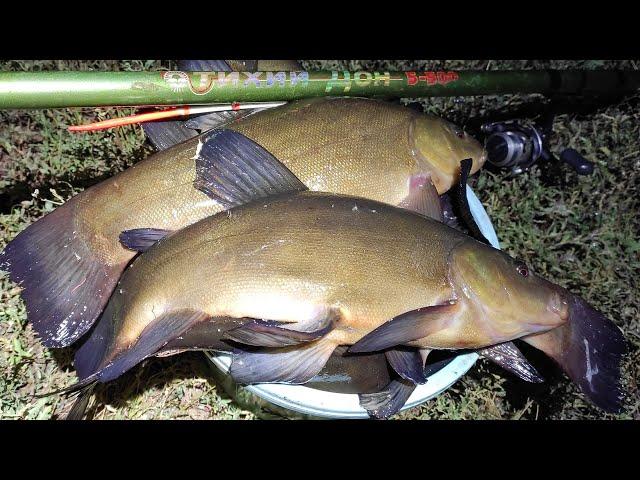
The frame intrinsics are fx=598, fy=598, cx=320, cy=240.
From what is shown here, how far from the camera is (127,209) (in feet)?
7.78

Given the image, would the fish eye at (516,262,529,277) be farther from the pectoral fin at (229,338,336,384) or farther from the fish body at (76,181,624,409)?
the pectoral fin at (229,338,336,384)

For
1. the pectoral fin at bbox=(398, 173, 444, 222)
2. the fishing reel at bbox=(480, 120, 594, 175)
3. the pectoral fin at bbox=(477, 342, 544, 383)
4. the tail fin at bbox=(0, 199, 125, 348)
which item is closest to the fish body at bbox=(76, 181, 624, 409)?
the pectoral fin at bbox=(477, 342, 544, 383)

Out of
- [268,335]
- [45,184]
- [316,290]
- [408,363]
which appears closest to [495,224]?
[408,363]

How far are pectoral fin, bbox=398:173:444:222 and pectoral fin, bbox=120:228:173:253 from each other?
3.46 ft

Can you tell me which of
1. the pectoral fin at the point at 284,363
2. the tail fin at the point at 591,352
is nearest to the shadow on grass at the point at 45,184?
the pectoral fin at the point at 284,363

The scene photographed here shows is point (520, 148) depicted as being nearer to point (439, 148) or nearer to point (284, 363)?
point (439, 148)

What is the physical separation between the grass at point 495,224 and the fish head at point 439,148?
2.67ft

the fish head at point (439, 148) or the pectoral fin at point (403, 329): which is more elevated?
the fish head at point (439, 148)

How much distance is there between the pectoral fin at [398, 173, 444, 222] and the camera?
259 cm

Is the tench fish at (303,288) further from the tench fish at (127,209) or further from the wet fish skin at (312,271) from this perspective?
the tench fish at (127,209)

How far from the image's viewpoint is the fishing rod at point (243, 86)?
2305 millimetres

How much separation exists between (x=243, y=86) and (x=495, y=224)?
185 centimetres
